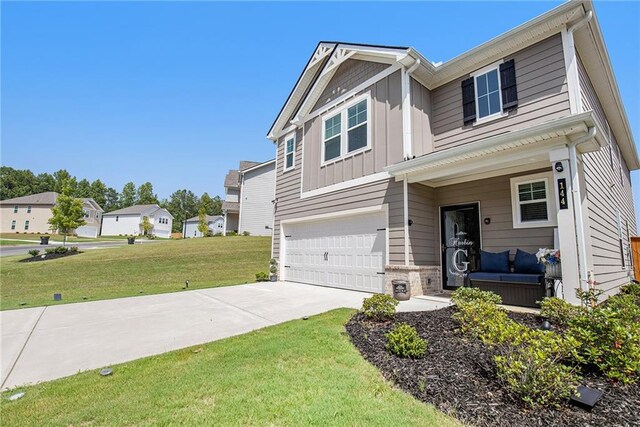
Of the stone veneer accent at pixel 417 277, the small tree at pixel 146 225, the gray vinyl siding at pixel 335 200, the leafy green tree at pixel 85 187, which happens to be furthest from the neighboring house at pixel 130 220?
the stone veneer accent at pixel 417 277

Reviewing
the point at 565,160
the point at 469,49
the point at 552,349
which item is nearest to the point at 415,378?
the point at 552,349

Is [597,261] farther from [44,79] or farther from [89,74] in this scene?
[44,79]

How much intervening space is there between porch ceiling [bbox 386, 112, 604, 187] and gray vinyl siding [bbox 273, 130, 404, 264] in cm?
62

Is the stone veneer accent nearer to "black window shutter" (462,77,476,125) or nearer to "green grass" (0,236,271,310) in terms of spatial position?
"black window shutter" (462,77,476,125)

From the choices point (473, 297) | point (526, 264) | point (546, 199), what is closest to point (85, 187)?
point (473, 297)

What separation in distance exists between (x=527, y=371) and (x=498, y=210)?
17.0ft

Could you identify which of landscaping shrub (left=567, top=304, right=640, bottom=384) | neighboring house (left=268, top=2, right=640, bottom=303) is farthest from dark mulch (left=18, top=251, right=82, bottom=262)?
landscaping shrub (left=567, top=304, right=640, bottom=384)

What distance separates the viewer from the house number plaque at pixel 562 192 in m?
4.78

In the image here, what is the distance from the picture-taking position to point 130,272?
12.6 m

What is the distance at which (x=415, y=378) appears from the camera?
2.79 meters

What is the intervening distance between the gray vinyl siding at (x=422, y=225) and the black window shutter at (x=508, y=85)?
8.45 feet

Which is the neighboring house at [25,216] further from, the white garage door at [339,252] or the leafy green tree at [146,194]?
the white garage door at [339,252]

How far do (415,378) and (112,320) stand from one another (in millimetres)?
5363

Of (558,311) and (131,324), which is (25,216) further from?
(558,311)
